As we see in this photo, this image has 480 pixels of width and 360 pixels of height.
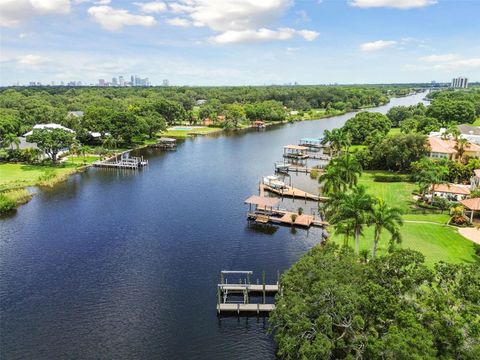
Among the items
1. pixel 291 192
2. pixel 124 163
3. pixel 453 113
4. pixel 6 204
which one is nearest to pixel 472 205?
pixel 291 192

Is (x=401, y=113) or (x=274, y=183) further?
(x=401, y=113)

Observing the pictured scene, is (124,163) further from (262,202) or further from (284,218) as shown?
(284,218)

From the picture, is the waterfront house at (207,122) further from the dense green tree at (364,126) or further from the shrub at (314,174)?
the shrub at (314,174)

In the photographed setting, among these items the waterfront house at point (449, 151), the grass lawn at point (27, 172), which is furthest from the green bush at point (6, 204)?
the waterfront house at point (449, 151)

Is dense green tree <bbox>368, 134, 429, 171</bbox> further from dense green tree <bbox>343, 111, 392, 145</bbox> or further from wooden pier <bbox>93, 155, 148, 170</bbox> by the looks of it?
wooden pier <bbox>93, 155, 148, 170</bbox>

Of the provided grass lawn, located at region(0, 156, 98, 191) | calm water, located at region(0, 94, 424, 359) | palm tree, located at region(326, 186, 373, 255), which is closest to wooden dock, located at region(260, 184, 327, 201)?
calm water, located at region(0, 94, 424, 359)

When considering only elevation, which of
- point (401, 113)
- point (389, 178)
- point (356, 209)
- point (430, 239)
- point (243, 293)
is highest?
point (401, 113)
